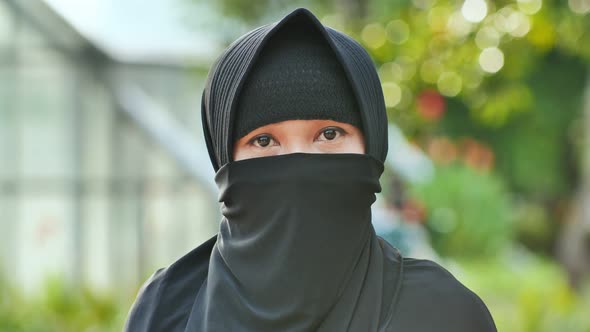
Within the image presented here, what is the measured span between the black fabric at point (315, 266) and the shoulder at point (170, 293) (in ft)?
0.28

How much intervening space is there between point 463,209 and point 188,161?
3.78 meters

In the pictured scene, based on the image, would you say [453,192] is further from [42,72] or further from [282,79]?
[282,79]

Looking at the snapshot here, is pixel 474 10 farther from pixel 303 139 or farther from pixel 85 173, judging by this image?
pixel 85 173

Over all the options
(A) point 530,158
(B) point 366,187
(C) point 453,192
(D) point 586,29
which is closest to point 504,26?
(D) point 586,29

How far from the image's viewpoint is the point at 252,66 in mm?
1697

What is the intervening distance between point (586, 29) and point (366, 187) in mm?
5641

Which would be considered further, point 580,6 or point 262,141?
point 580,6

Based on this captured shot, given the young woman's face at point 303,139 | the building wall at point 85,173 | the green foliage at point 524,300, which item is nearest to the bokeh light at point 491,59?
the green foliage at point 524,300

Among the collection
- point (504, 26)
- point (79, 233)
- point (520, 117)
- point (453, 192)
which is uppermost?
point (504, 26)

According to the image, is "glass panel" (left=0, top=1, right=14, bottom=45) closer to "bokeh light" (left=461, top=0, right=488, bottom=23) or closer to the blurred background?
the blurred background

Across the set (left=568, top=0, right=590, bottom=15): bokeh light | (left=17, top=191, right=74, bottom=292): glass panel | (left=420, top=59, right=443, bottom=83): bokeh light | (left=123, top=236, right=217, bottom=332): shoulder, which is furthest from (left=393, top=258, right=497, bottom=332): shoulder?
(left=17, top=191, right=74, bottom=292): glass panel

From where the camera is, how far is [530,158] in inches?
519

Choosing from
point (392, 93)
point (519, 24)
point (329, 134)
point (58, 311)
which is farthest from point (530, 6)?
point (329, 134)

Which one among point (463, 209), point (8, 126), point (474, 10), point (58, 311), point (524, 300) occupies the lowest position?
point (58, 311)
